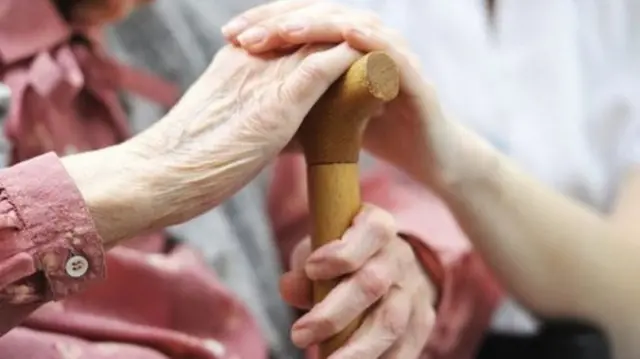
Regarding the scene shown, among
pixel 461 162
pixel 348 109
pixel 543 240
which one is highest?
pixel 348 109

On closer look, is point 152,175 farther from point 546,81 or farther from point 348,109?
point 546,81

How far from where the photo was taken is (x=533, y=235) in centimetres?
90

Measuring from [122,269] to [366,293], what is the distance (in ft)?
0.81

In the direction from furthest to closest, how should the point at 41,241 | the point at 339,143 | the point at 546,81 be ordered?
the point at 546,81, the point at 339,143, the point at 41,241

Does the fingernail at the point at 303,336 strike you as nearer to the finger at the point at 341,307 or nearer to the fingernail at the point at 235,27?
the finger at the point at 341,307

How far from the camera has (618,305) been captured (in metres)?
0.94

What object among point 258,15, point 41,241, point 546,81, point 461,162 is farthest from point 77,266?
point 546,81

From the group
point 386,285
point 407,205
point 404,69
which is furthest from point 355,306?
point 407,205

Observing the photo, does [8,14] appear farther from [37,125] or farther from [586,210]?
[586,210]

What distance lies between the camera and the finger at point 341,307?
27.1 inches

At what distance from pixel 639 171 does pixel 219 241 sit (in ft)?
1.30

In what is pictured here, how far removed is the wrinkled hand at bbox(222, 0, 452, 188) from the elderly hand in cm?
1

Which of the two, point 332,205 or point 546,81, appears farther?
point 546,81

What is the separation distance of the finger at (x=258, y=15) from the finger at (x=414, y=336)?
0.78 ft
